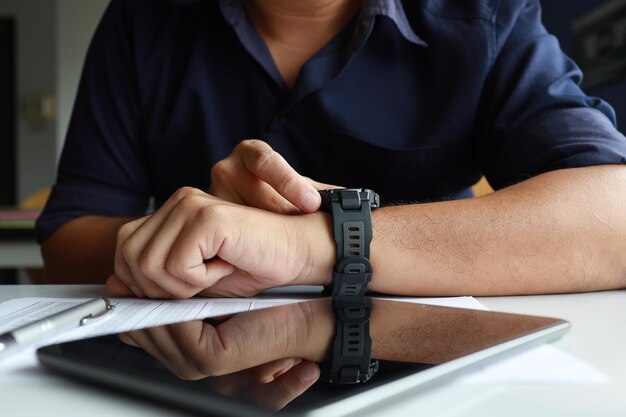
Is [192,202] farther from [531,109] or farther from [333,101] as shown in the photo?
[531,109]

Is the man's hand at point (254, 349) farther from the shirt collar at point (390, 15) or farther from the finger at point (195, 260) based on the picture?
the shirt collar at point (390, 15)

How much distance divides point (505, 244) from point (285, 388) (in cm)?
A: 46

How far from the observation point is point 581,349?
46cm

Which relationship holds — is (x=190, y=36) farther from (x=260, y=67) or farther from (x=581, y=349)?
(x=581, y=349)

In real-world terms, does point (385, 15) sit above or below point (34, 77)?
above

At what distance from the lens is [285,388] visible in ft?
1.08

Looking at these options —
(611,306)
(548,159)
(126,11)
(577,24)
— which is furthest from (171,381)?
(577,24)

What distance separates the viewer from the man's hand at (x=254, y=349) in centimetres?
34

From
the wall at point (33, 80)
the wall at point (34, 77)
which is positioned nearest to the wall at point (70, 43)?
the wall at point (34, 77)

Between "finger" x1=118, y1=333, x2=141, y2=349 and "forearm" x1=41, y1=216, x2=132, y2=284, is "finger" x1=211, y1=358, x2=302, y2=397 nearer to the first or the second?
"finger" x1=118, y1=333, x2=141, y2=349

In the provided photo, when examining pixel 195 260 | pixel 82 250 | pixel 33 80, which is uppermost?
pixel 195 260

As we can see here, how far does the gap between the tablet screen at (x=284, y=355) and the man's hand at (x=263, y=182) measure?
0.51 ft

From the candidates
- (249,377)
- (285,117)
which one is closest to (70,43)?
(285,117)

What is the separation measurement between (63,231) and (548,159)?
700 mm
